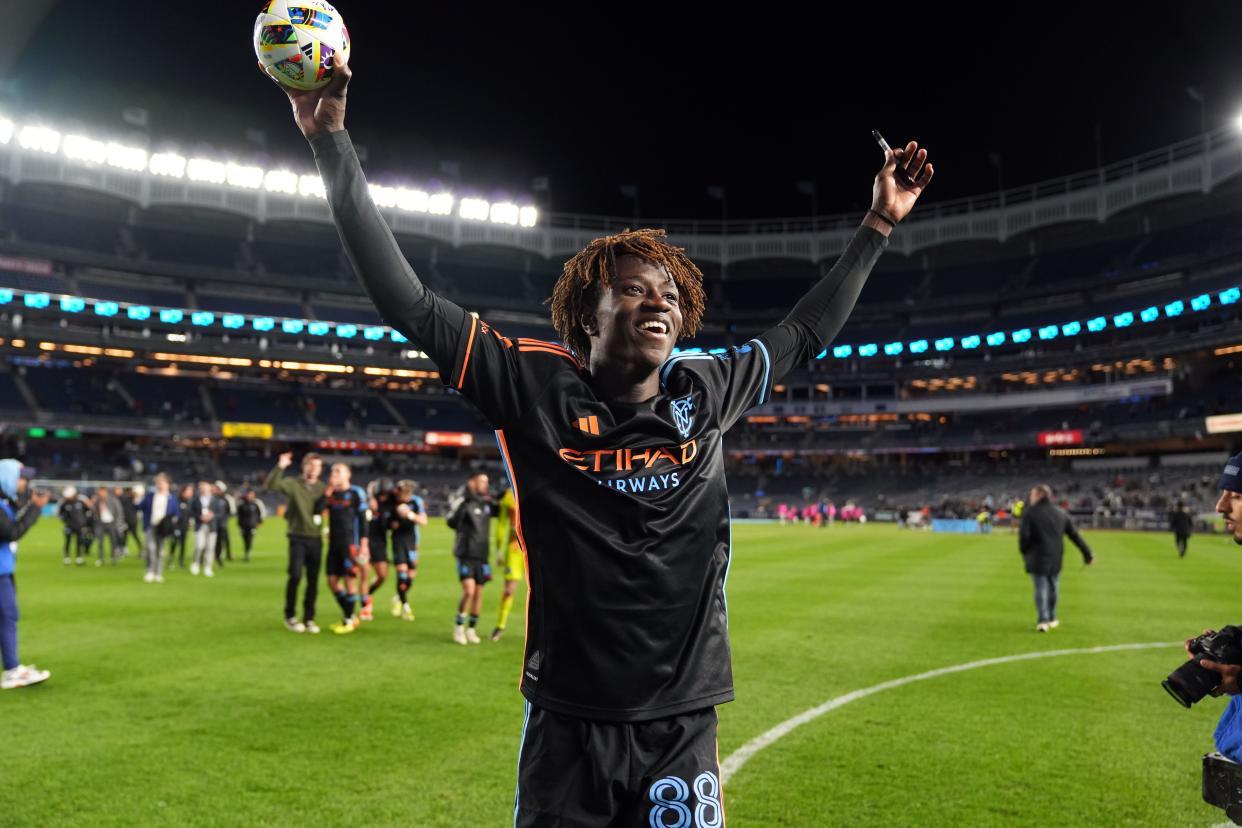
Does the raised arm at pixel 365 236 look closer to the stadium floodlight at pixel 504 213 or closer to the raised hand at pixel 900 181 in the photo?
the raised hand at pixel 900 181

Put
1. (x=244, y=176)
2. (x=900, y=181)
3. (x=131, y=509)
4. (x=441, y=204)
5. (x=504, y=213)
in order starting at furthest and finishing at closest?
(x=504, y=213), (x=441, y=204), (x=244, y=176), (x=131, y=509), (x=900, y=181)

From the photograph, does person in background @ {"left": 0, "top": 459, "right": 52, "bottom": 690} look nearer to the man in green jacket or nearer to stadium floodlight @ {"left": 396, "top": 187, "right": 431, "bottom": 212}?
the man in green jacket

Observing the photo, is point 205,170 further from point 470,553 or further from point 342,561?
point 470,553

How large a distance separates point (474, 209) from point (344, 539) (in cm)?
5946

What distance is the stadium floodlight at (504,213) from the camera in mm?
68438

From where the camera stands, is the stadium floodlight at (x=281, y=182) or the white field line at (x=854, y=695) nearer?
the white field line at (x=854, y=695)

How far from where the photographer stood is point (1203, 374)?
56938mm

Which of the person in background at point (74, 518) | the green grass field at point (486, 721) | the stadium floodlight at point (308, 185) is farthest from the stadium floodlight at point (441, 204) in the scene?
the green grass field at point (486, 721)

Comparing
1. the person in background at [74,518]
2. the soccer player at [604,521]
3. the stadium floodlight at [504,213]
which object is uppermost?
the stadium floodlight at [504,213]

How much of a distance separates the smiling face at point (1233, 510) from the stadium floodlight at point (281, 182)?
66697mm

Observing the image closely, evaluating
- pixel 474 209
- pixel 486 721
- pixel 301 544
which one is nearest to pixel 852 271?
pixel 486 721

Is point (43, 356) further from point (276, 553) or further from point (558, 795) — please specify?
point (558, 795)

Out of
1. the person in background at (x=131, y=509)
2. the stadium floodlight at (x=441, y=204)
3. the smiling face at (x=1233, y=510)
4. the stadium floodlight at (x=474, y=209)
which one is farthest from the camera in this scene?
the stadium floodlight at (x=474, y=209)

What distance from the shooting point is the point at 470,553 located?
37.0 ft
